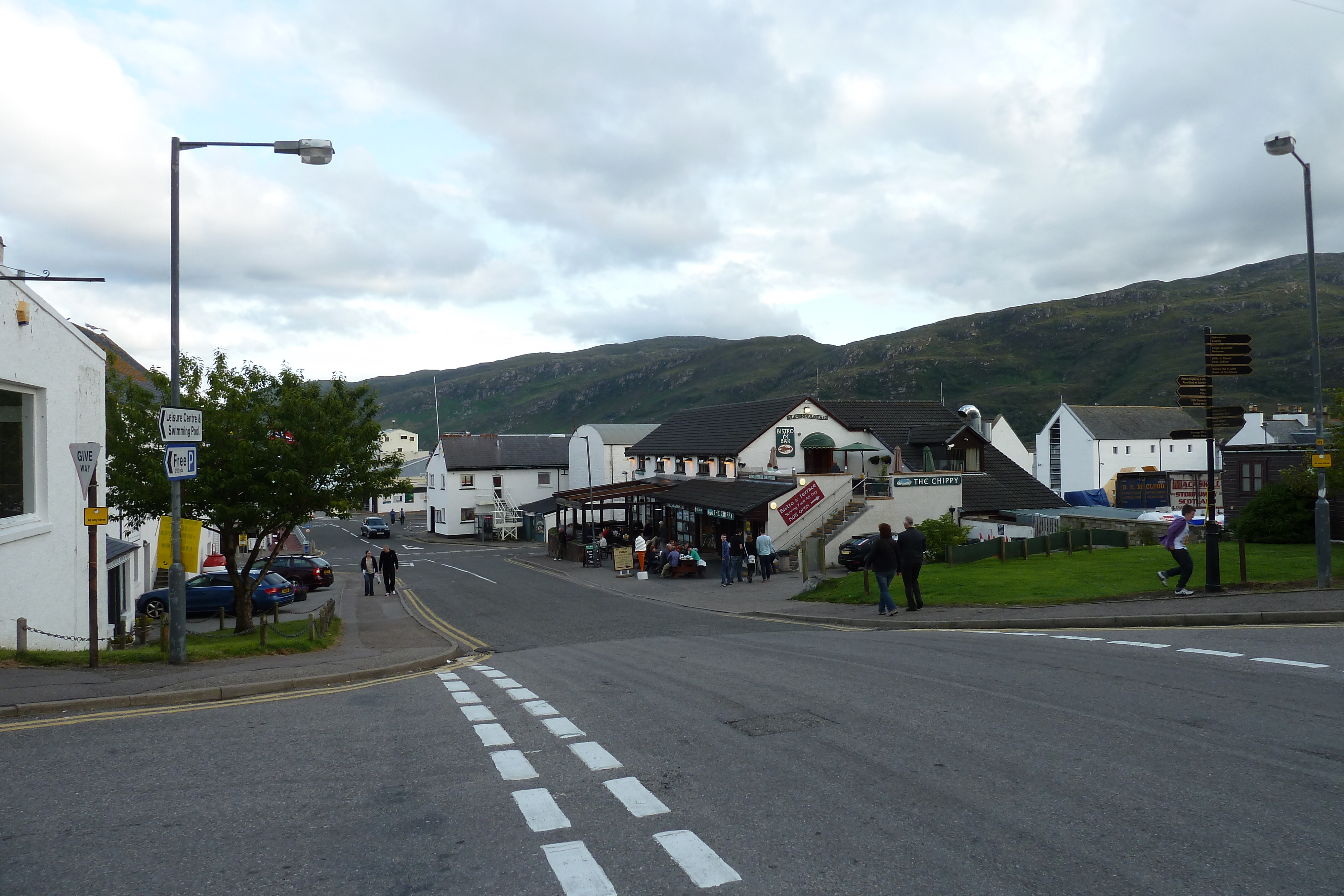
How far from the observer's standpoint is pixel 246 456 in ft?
61.4

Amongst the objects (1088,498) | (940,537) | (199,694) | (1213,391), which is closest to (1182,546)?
(1213,391)

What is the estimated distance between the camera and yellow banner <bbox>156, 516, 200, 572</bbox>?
906 inches

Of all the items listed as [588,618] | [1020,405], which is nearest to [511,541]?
[588,618]

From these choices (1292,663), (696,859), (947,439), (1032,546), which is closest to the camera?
(696,859)

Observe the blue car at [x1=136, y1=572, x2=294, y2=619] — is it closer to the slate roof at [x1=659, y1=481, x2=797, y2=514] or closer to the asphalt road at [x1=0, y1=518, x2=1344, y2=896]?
the slate roof at [x1=659, y1=481, x2=797, y2=514]

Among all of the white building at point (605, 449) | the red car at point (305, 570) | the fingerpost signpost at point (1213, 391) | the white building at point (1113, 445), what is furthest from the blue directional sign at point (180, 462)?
the white building at point (1113, 445)

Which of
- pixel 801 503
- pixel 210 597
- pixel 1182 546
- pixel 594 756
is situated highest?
pixel 801 503

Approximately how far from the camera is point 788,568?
3372cm

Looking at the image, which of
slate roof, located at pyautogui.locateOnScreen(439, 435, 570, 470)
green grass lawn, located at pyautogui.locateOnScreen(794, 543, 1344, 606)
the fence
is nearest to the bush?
green grass lawn, located at pyautogui.locateOnScreen(794, 543, 1344, 606)

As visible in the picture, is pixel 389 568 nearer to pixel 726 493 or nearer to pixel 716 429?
pixel 726 493

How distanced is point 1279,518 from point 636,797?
26.5 metres

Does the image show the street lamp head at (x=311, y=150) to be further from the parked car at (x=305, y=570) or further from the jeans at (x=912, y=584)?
the parked car at (x=305, y=570)

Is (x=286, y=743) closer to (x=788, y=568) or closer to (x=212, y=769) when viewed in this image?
(x=212, y=769)

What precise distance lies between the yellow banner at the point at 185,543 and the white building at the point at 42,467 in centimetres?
501
